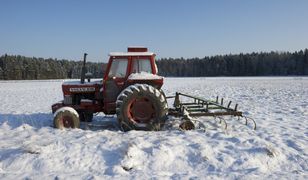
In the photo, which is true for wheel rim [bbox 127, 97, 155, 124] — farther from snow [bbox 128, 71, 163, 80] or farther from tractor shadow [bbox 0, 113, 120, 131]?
tractor shadow [bbox 0, 113, 120, 131]

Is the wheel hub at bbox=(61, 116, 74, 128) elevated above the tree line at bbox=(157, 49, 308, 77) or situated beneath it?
situated beneath

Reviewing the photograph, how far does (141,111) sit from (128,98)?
572 mm

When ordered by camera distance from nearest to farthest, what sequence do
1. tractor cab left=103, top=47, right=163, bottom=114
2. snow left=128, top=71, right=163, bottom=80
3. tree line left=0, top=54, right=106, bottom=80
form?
snow left=128, top=71, right=163, bottom=80, tractor cab left=103, top=47, right=163, bottom=114, tree line left=0, top=54, right=106, bottom=80

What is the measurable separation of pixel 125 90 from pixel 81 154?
2.75m

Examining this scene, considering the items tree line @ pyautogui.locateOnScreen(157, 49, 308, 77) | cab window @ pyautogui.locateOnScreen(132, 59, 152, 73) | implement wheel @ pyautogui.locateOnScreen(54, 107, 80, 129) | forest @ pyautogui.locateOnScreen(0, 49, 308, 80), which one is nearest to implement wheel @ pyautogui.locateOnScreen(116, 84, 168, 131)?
cab window @ pyautogui.locateOnScreen(132, 59, 152, 73)

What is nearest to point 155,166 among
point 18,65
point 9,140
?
point 9,140

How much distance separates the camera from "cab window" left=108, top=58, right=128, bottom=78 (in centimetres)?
919

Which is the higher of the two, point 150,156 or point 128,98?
point 128,98

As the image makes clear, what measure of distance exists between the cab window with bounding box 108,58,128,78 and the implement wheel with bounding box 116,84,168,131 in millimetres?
797

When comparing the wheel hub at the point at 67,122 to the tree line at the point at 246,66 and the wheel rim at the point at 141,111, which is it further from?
the tree line at the point at 246,66

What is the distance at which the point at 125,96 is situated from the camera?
8.52 metres

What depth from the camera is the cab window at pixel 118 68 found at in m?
9.19

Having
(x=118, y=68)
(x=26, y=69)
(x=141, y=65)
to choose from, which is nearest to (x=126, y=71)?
(x=118, y=68)

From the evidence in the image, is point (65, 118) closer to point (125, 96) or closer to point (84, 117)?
point (84, 117)
